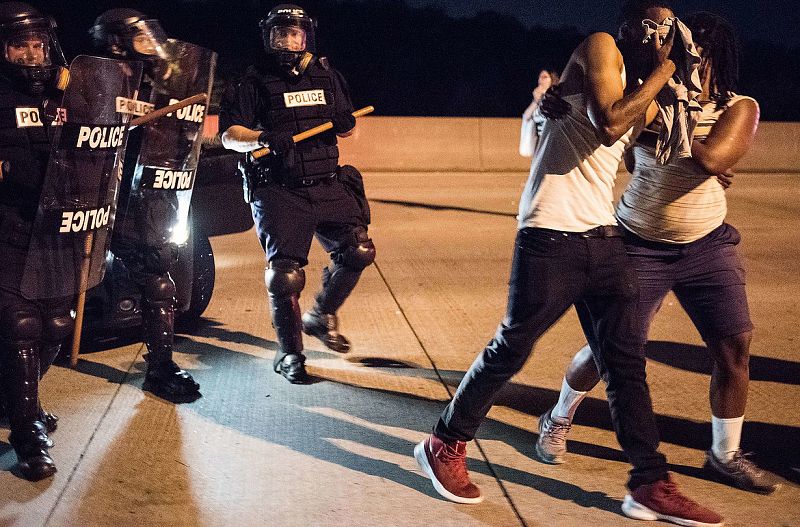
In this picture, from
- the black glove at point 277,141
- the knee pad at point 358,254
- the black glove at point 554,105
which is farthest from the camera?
the knee pad at point 358,254

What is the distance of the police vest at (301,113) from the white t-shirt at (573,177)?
183 cm

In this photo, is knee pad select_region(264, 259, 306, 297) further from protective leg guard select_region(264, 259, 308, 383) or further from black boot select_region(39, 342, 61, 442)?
black boot select_region(39, 342, 61, 442)

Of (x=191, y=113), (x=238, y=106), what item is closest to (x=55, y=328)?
(x=191, y=113)

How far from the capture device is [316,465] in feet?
13.1

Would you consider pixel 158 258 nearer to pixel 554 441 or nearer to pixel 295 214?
pixel 295 214

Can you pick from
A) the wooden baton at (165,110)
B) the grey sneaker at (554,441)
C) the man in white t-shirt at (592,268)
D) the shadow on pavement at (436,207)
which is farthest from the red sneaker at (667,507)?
the shadow on pavement at (436,207)

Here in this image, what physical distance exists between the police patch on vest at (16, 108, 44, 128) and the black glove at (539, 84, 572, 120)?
1.89 meters

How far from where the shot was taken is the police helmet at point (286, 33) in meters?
4.97

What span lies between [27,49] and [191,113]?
3.15ft

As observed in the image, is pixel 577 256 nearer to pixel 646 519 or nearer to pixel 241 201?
pixel 646 519

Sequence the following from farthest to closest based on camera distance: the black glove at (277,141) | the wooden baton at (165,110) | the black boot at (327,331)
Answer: the black boot at (327,331) < the black glove at (277,141) < the wooden baton at (165,110)

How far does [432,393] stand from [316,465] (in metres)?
1.07

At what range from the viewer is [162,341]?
189 inches

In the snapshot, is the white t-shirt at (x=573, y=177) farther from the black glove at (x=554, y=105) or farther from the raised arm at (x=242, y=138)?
the raised arm at (x=242, y=138)
